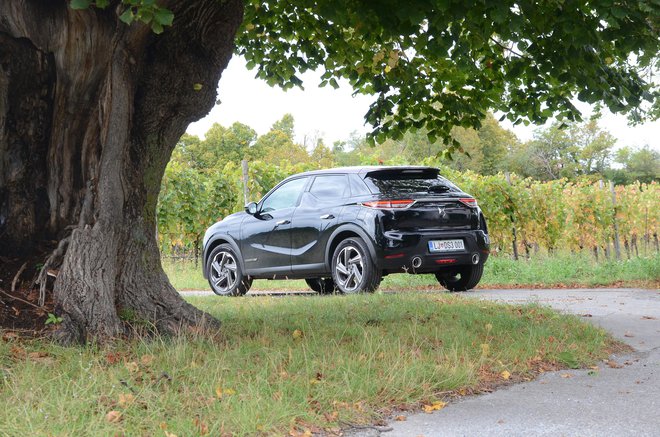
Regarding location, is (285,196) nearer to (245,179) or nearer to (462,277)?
(462,277)

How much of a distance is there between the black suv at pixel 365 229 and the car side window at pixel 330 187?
1cm

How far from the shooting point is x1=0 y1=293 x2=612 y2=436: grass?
4.02 metres

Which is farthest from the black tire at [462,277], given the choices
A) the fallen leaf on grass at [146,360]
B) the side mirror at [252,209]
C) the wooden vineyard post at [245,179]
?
the wooden vineyard post at [245,179]

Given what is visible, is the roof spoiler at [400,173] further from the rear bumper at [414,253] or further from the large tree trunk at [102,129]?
the large tree trunk at [102,129]

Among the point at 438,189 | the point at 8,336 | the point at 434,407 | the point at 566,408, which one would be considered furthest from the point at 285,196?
the point at 566,408

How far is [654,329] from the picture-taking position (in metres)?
8.09

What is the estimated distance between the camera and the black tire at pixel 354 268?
1009cm

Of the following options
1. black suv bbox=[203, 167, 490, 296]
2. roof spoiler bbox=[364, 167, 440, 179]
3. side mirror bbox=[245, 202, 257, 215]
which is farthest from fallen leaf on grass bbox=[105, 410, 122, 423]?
side mirror bbox=[245, 202, 257, 215]

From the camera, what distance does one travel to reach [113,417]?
13.0 feet

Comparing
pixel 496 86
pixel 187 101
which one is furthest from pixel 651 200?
pixel 187 101

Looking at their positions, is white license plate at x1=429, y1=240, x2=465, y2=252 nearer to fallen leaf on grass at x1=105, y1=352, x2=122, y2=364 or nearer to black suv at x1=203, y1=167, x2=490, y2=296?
black suv at x1=203, y1=167, x2=490, y2=296

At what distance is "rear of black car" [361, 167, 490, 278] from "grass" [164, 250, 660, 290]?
3.41 m

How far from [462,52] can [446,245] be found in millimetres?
A: 3329

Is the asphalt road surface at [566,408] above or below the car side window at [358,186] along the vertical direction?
below
